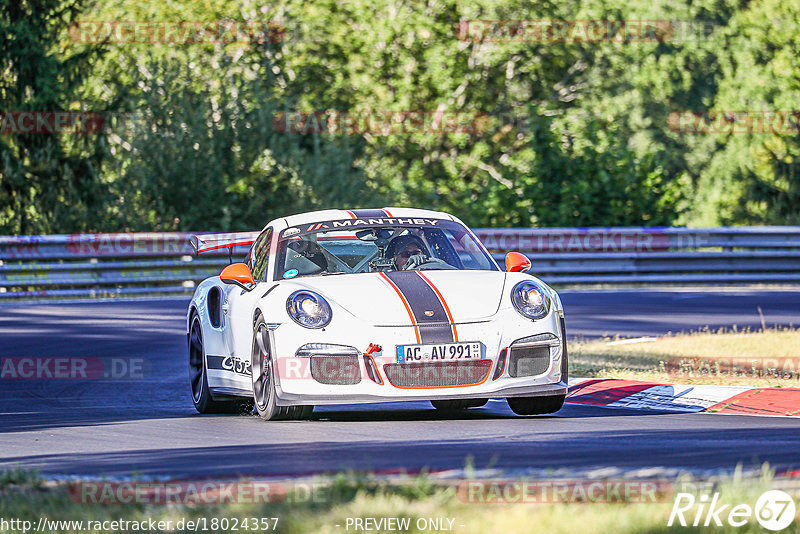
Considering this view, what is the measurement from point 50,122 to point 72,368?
1647 centimetres

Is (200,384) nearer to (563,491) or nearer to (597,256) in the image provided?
(563,491)

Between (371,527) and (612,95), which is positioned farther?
(612,95)

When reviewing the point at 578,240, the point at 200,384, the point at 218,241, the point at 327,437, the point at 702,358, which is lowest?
the point at 578,240

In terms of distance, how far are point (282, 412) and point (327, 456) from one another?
6.05ft

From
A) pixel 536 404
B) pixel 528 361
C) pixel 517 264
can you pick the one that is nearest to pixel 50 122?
pixel 517 264

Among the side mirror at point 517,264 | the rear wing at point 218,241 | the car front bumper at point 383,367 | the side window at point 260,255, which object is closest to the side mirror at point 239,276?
the side window at point 260,255

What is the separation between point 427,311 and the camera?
27.8 feet

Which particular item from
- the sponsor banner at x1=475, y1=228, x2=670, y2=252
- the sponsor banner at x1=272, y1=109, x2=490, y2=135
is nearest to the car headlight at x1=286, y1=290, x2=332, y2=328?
the sponsor banner at x1=475, y1=228, x2=670, y2=252

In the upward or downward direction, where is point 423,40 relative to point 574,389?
upward

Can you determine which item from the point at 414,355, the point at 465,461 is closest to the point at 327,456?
the point at 465,461

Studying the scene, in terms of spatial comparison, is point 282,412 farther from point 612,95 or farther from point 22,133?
point 612,95

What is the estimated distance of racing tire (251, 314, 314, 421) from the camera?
8.70m

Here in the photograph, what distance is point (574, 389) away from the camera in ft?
34.8

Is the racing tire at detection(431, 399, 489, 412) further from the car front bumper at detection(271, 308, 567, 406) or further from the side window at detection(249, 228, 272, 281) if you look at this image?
the side window at detection(249, 228, 272, 281)
